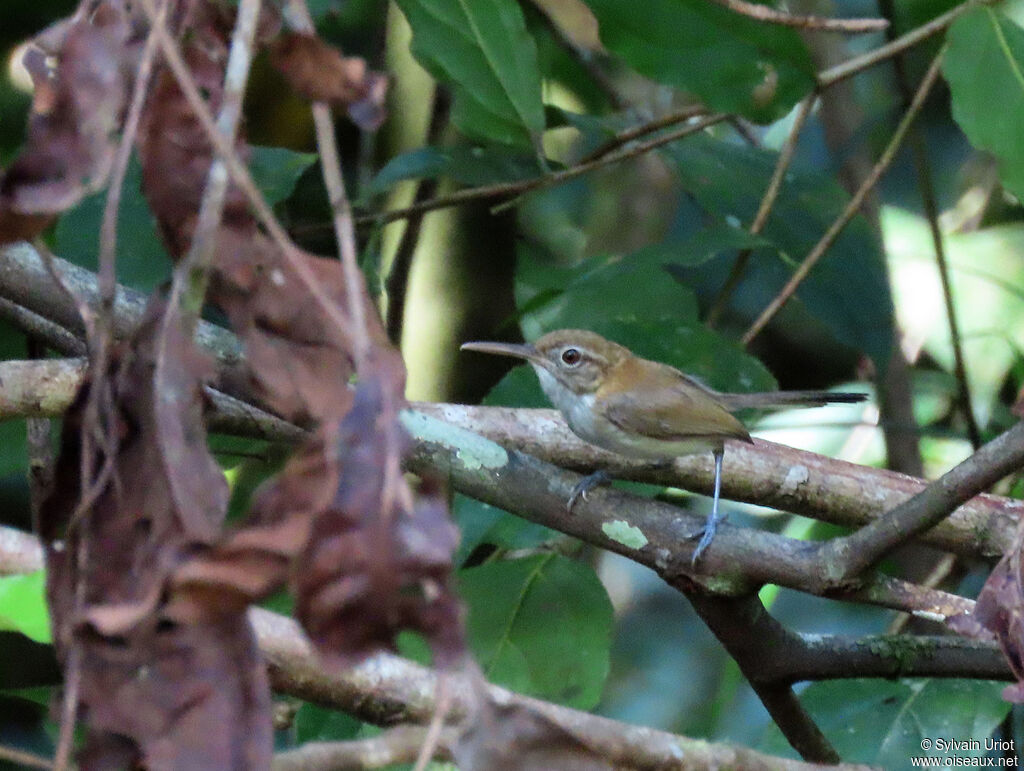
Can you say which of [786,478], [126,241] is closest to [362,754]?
[786,478]

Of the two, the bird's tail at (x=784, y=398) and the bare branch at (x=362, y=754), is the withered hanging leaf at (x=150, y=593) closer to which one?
the bare branch at (x=362, y=754)

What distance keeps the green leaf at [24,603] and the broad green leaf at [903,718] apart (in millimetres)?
1917

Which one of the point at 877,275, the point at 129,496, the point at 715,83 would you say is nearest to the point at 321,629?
the point at 129,496

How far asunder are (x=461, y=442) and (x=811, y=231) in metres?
2.11

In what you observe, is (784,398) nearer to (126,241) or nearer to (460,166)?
(460,166)

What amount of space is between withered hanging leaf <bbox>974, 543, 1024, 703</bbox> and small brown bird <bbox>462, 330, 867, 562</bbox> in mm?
1392

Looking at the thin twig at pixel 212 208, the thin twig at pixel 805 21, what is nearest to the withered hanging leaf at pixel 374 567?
the thin twig at pixel 212 208

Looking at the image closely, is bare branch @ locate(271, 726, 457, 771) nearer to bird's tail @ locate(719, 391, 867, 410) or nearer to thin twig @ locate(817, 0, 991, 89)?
bird's tail @ locate(719, 391, 867, 410)

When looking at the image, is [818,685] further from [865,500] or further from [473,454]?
[473,454]

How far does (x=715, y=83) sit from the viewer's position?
348 centimetres

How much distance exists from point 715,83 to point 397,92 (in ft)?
5.48

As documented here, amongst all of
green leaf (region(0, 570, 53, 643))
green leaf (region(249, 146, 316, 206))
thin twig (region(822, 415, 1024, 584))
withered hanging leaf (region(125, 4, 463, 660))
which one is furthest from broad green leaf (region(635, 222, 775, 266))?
withered hanging leaf (region(125, 4, 463, 660))

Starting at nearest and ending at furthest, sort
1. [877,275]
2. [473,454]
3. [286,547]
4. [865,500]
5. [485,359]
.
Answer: [286,547], [473,454], [865,500], [877,275], [485,359]

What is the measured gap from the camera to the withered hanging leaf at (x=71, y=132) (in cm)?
114
